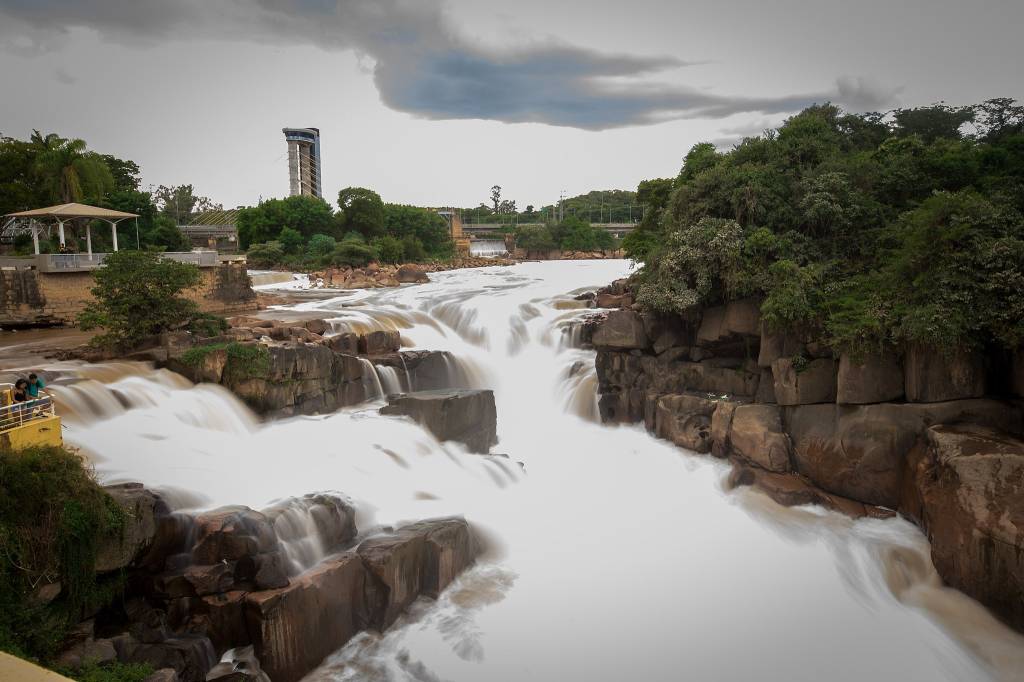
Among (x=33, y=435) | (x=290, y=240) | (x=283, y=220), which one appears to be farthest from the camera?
(x=283, y=220)

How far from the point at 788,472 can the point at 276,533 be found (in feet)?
33.0

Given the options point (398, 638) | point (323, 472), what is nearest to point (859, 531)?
point (398, 638)

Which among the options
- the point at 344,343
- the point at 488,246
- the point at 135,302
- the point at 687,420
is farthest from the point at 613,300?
the point at 488,246

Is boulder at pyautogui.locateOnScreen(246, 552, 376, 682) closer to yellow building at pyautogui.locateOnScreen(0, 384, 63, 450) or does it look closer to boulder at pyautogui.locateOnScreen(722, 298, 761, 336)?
yellow building at pyautogui.locateOnScreen(0, 384, 63, 450)

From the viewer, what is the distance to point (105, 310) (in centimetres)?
1683

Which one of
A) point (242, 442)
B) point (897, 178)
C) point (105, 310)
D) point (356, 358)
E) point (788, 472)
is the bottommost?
point (788, 472)

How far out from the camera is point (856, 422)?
42.7 feet

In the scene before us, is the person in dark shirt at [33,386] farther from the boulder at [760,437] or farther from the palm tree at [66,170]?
the palm tree at [66,170]

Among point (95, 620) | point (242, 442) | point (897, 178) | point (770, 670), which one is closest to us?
point (95, 620)

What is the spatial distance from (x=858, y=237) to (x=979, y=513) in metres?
7.89

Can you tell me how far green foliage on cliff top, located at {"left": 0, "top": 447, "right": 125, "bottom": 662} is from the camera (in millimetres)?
7184

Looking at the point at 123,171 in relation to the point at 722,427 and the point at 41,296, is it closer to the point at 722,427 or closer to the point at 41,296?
the point at 41,296

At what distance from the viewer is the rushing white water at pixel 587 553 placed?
9.24 m

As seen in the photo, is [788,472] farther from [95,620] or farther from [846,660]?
[95,620]
